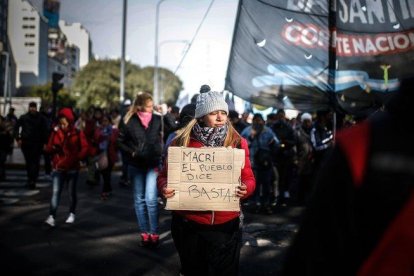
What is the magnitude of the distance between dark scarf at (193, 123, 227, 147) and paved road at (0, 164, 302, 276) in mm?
1920

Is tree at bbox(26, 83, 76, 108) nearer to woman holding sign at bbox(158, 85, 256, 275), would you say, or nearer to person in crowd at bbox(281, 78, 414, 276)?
woman holding sign at bbox(158, 85, 256, 275)

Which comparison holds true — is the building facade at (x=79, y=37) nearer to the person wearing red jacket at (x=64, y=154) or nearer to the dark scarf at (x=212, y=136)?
the person wearing red jacket at (x=64, y=154)

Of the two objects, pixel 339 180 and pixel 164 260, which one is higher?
pixel 339 180

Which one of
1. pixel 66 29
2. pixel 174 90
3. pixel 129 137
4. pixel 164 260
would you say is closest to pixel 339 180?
pixel 164 260

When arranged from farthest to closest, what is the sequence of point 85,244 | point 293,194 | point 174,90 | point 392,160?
point 174,90, point 293,194, point 85,244, point 392,160

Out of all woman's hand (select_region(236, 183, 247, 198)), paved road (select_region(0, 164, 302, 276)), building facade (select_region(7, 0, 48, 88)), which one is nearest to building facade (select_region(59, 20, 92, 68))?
building facade (select_region(7, 0, 48, 88))

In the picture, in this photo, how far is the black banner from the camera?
477 cm

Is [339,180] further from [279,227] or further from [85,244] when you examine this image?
[279,227]

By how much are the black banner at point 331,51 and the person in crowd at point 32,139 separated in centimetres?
745

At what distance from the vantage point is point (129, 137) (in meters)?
6.27

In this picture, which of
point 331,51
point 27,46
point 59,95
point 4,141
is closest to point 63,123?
point 331,51

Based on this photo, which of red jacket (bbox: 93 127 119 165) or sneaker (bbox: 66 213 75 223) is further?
red jacket (bbox: 93 127 119 165)

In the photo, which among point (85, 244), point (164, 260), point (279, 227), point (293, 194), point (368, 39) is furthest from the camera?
point (293, 194)

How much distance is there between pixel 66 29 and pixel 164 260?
5802 inches
